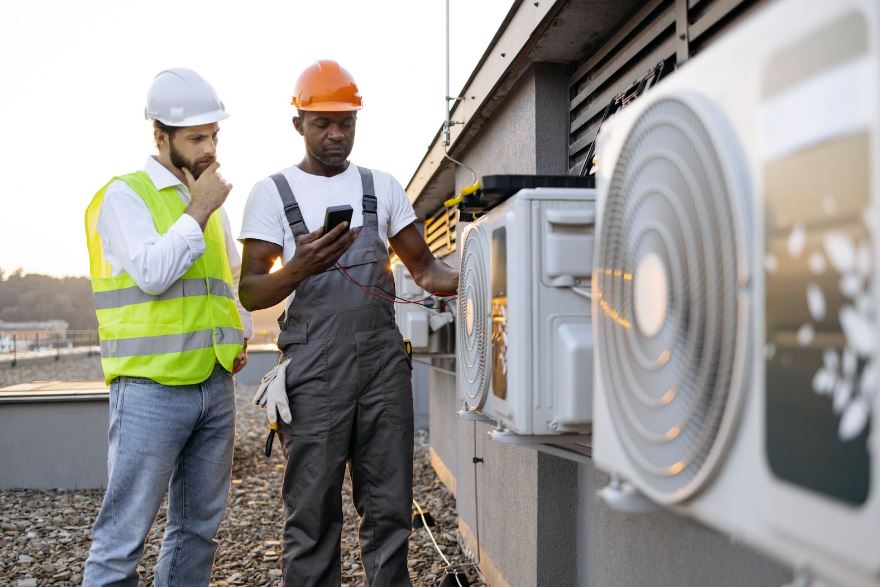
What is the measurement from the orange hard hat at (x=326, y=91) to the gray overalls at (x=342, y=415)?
0.32 m

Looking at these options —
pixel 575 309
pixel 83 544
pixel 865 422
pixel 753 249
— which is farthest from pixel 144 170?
pixel 83 544

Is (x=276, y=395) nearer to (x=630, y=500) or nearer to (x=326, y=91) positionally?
(x=326, y=91)

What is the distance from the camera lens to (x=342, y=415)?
10.3ft

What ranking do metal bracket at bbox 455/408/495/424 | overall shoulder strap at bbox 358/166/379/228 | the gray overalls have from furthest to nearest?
1. overall shoulder strap at bbox 358/166/379/228
2. the gray overalls
3. metal bracket at bbox 455/408/495/424

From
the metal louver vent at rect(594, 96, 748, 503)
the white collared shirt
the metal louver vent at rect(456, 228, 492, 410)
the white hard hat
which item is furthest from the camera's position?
the white hard hat

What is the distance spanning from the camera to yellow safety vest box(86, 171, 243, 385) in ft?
9.49

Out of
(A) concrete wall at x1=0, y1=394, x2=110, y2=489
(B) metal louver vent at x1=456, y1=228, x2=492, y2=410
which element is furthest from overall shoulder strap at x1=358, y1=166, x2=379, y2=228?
(A) concrete wall at x1=0, y1=394, x2=110, y2=489

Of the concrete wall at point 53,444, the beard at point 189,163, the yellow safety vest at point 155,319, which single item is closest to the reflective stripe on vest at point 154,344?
the yellow safety vest at point 155,319

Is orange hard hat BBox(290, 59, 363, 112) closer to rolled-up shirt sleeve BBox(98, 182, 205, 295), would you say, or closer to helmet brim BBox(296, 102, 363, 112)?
helmet brim BBox(296, 102, 363, 112)

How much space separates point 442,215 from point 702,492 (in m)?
6.59

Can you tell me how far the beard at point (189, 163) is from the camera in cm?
309

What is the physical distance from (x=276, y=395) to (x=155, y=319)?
521 mm

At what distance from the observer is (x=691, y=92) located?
1.12 m

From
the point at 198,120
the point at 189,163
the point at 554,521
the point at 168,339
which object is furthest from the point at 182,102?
the point at 554,521
